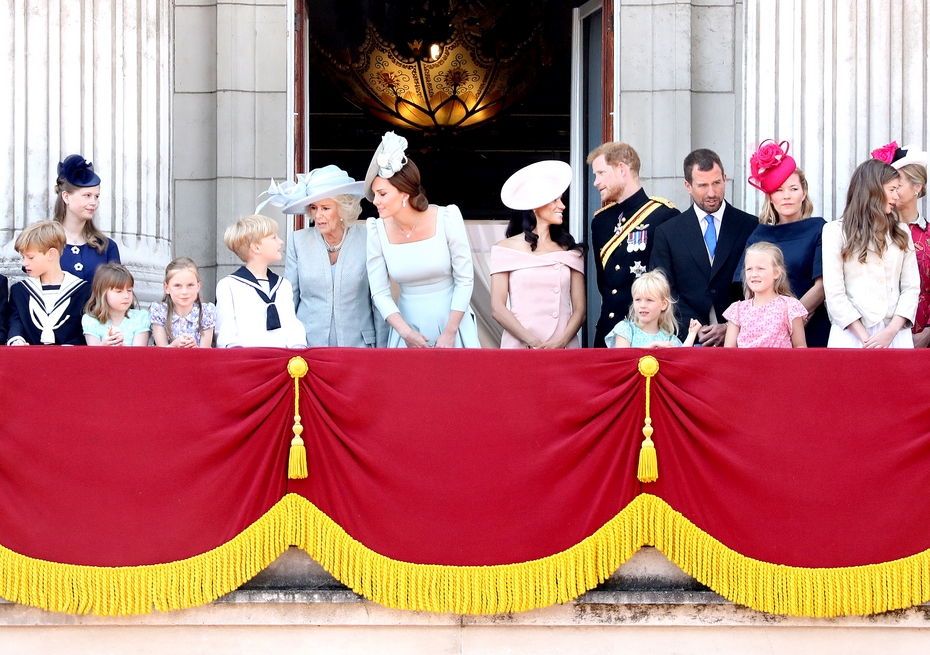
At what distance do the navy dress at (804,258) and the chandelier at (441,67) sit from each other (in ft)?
24.2

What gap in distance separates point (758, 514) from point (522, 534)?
102cm

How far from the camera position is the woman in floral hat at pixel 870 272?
575 cm

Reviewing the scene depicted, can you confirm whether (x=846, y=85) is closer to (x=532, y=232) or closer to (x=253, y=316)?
(x=532, y=232)

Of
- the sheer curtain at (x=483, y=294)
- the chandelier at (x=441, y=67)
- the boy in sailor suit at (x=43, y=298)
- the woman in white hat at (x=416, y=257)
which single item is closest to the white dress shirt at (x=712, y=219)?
the woman in white hat at (x=416, y=257)

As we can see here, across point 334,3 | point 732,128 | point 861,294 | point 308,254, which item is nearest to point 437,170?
point 334,3

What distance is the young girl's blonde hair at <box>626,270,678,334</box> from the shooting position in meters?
5.74

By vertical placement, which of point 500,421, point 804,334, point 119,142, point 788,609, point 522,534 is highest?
point 119,142

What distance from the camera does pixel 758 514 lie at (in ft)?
17.0

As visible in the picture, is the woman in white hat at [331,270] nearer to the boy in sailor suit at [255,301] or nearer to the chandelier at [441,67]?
the boy in sailor suit at [255,301]

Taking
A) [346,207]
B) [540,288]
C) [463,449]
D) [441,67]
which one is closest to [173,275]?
[346,207]

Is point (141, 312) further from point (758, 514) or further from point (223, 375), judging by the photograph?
point (758, 514)

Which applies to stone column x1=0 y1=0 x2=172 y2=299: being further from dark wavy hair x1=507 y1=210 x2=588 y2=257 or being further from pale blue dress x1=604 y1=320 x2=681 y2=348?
pale blue dress x1=604 y1=320 x2=681 y2=348

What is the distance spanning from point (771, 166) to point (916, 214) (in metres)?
0.81

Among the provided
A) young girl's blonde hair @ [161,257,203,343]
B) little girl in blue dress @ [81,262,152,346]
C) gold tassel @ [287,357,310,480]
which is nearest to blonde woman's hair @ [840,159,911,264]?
gold tassel @ [287,357,310,480]
